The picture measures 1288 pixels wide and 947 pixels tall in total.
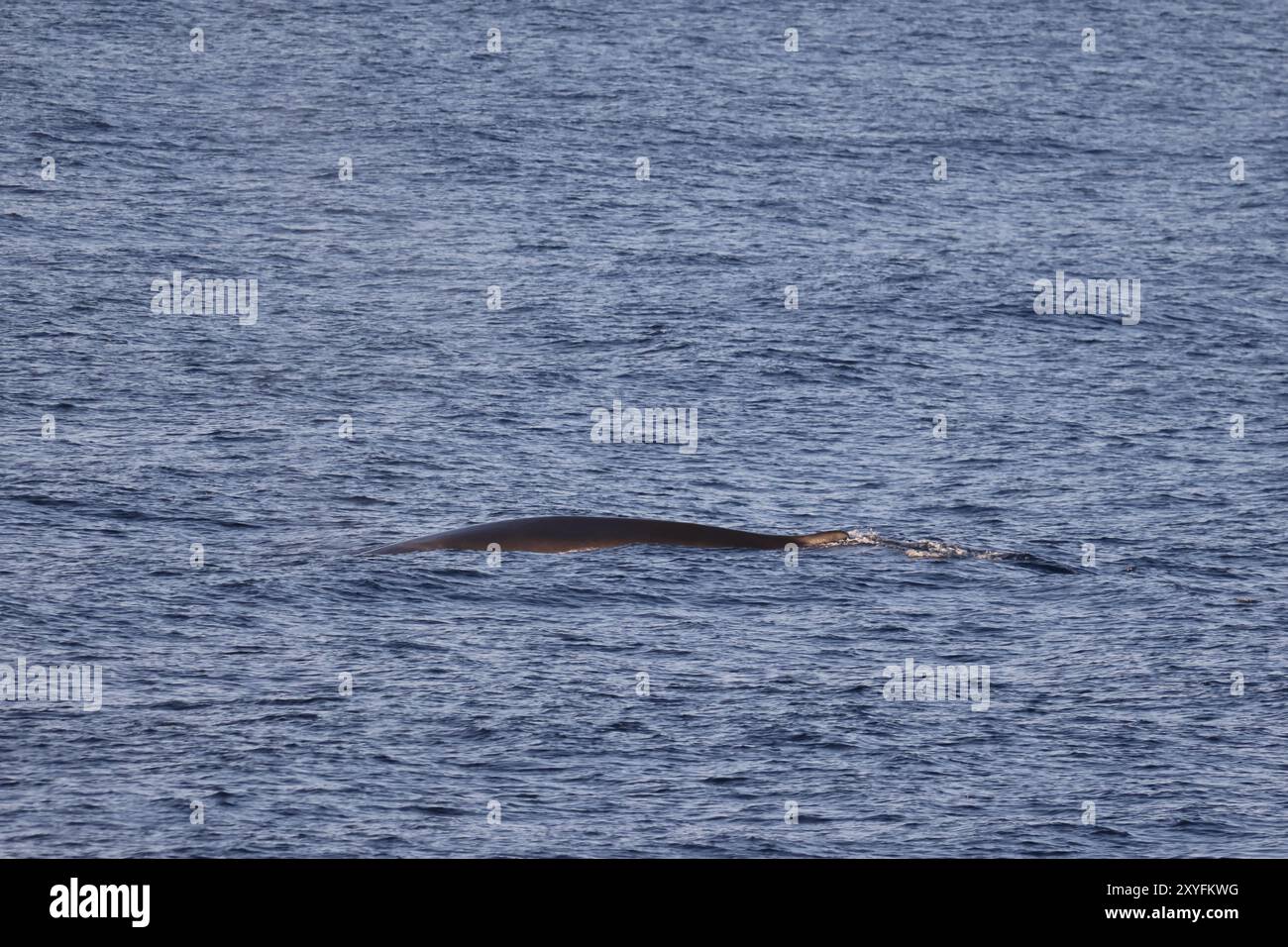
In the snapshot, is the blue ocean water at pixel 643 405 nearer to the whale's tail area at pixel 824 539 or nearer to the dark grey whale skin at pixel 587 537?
the whale's tail area at pixel 824 539

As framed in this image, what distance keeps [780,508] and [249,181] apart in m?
43.1

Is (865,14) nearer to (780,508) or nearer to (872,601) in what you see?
(780,508)

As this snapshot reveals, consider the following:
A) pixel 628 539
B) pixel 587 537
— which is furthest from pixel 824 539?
pixel 587 537

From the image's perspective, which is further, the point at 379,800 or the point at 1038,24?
the point at 1038,24

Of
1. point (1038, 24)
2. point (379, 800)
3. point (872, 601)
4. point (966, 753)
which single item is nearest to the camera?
point (379, 800)

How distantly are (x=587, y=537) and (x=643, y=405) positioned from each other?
16.9 metres

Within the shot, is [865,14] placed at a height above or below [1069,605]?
above

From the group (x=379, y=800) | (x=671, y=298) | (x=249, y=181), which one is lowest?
(x=379, y=800)

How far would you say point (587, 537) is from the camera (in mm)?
39750

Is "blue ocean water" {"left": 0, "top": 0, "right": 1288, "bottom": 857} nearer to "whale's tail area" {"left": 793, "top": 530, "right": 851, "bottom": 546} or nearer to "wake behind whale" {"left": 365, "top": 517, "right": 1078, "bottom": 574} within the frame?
"whale's tail area" {"left": 793, "top": 530, "right": 851, "bottom": 546}

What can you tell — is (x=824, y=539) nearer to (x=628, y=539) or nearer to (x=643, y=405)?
(x=628, y=539)

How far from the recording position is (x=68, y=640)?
33000 mm

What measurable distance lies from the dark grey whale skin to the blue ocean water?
0.83m
